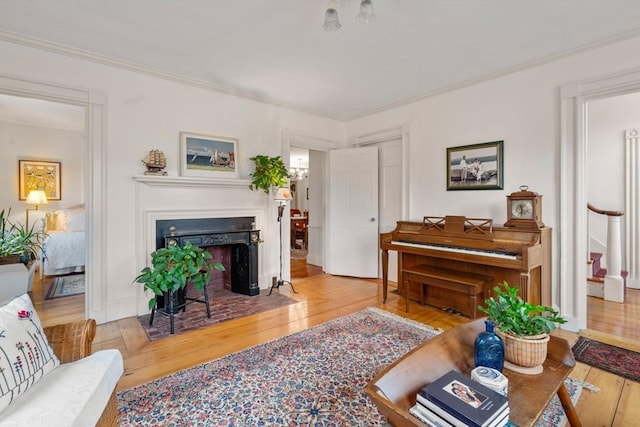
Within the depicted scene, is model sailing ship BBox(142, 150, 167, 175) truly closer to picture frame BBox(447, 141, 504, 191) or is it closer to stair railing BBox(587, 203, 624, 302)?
picture frame BBox(447, 141, 504, 191)

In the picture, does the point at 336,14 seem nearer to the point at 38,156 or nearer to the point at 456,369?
the point at 456,369

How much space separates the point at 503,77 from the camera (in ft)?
10.5

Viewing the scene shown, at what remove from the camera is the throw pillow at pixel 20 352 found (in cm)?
104

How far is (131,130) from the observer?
3068 mm

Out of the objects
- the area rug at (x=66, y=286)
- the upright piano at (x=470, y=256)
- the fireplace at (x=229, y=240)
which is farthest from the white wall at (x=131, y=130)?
the upright piano at (x=470, y=256)

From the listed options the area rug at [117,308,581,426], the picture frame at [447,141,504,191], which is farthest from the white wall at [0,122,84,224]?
the picture frame at [447,141,504,191]

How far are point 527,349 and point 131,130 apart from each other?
11.9 feet

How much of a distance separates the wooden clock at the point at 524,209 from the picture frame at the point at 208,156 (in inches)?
121

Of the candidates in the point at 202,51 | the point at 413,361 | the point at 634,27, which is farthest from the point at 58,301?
the point at 634,27

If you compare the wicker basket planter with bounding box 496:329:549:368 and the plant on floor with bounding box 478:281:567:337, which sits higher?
the plant on floor with bounding box 478:281:567:337

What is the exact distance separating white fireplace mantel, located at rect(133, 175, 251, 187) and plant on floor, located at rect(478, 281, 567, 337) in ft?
9.77

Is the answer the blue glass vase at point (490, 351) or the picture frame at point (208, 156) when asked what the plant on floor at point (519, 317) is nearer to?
the blue glass vase at point (490, 351)

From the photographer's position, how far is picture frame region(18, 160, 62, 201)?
5066 mm

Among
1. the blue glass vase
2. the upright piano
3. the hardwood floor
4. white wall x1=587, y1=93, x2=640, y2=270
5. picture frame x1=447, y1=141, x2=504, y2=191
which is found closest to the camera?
the blue glass vase
